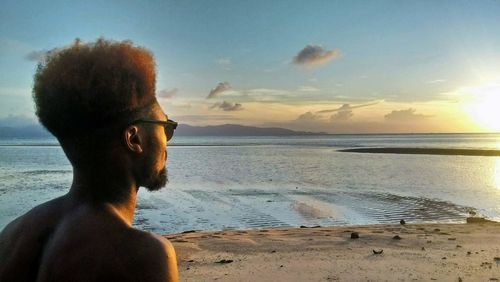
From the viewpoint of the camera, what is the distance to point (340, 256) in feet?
26.1

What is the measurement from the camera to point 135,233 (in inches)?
65.5

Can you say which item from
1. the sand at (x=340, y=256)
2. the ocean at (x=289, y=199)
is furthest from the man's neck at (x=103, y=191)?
the ocean at (x=289, y=199)

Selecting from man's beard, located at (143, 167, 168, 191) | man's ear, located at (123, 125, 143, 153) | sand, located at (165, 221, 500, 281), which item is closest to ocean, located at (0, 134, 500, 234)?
sand, located at (165, 221, 500, 281)

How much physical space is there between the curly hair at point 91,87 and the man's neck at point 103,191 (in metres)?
0.18

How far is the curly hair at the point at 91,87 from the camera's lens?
1.81 meters

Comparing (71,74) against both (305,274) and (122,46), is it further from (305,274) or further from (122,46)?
(305,274)

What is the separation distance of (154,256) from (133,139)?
1.66 ft

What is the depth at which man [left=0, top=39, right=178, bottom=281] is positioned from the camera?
1.61m

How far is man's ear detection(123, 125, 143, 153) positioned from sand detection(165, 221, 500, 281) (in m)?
5.13

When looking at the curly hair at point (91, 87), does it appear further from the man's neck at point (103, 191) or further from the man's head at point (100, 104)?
the man's neck at point (103, 191)

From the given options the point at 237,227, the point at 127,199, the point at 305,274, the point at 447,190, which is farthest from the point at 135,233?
the point at 447,190

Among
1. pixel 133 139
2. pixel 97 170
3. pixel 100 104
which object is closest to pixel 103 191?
pixel 97 170

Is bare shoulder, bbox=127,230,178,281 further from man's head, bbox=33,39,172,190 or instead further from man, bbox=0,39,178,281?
man's head, bbox=33,39,172,190

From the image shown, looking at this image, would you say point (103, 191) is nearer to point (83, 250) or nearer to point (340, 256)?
point (83, 250)
